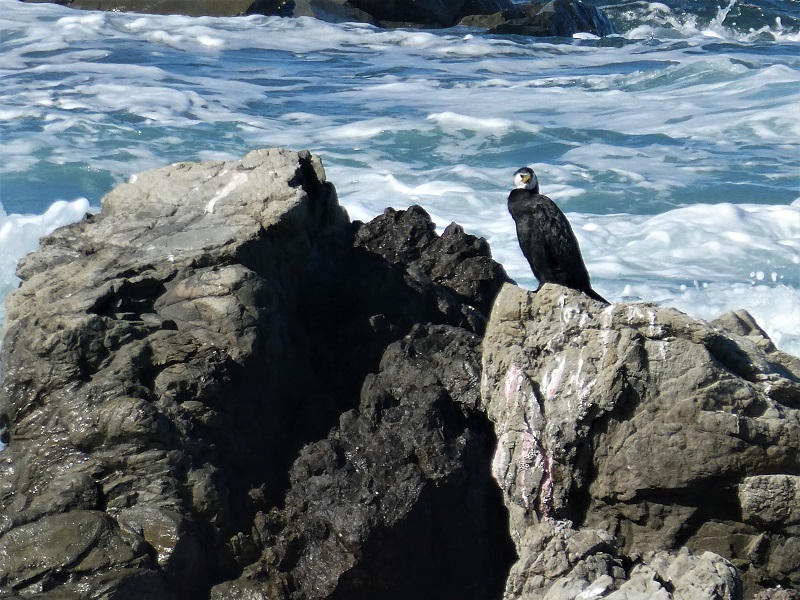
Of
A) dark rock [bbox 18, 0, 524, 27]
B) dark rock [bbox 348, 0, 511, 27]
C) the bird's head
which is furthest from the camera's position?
dark rock [bbox 348, 0, 511, 27]

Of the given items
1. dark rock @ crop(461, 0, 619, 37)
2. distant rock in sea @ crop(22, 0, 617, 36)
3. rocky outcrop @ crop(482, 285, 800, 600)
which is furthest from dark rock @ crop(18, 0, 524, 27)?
rocky outcrop @ crop(482, 285, 800, 600)

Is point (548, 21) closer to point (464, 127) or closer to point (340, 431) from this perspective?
point (464, 127)

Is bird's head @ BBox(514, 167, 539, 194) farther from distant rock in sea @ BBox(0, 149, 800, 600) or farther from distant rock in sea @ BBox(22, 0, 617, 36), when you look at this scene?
distant rock in sea @ BBox(22, 0, 617, 36)

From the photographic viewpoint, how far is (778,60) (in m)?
19.2

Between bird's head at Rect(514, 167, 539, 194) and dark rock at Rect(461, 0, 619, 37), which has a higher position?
bird's head at Rect(514, 167, 539, 194)

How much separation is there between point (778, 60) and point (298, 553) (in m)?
17.4

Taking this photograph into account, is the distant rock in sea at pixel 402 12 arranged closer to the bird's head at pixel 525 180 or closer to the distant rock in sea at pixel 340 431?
the bird's head at pixel 525 180

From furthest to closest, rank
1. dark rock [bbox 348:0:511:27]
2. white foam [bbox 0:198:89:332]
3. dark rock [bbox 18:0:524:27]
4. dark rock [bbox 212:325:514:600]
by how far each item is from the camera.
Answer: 1. dark rock [bbox 348:0:511:27]
2. dark rock [bbox 18:0:524:27]
3. white foam [bbox 0:198:89:332]
4. dark rock [bbox 212:325:514:600]

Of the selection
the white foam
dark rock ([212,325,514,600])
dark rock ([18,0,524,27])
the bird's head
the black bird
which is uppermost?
the bird's head

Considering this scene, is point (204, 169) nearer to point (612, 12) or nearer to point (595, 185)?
point (595, 185)

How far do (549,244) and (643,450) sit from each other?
1.76 meters

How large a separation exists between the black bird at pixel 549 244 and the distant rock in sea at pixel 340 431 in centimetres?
58

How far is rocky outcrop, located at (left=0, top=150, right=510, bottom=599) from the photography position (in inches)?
167

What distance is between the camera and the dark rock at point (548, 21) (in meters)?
22.1
